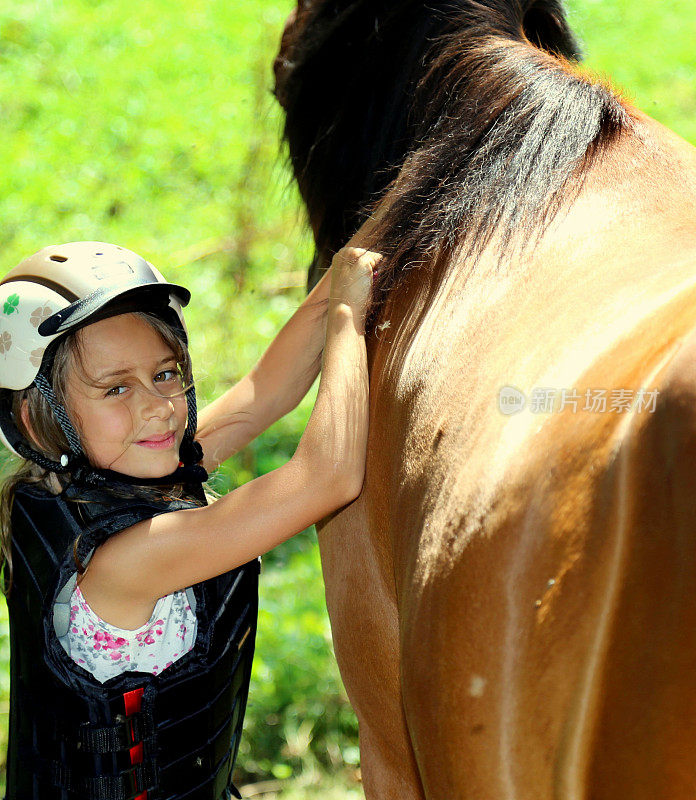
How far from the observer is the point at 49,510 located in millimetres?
1512

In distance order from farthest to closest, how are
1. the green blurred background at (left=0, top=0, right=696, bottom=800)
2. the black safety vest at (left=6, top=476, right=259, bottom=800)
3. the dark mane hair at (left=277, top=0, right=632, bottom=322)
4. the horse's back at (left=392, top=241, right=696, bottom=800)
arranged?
the green blurred background at (left=0, top=0, right=696, bottom=800)
the black safety vest at (left=6, top=476, right=259, bottom=800)
the dark mane hair at (left=277, top=0, right=632, bottom=322)
the horse's back at (left=392, top=241, right=696, bottom=800)

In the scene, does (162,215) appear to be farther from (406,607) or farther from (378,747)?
(406,607)

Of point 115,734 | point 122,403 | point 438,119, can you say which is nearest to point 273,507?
point 122,403

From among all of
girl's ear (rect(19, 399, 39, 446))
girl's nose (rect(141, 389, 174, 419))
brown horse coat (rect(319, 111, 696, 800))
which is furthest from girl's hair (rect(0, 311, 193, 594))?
brown horse coat (rect(319, 111, 696, 800))

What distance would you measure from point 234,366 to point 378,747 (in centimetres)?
204

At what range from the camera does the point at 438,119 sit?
1.55 meters

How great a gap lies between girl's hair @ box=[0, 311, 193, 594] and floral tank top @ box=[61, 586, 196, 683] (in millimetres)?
206

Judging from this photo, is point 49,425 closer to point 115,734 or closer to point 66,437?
point 66,437

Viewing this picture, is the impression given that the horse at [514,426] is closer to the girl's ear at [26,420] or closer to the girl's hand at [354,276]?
the girl's hand at [354,276]

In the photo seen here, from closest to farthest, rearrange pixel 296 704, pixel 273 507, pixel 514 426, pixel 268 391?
pixel 514 426 → pixel 273 507 → pixel 268 391 → pixel 296 704

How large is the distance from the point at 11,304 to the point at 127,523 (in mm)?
482

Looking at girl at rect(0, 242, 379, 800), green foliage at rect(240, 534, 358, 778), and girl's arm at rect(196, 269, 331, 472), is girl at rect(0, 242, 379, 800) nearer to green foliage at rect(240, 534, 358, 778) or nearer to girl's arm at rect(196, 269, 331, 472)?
girl's arm at rect(196, 269, 331, 472)

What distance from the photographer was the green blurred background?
2650 mm

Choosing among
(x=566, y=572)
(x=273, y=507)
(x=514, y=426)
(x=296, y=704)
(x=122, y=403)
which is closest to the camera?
(x=566, y=572)
